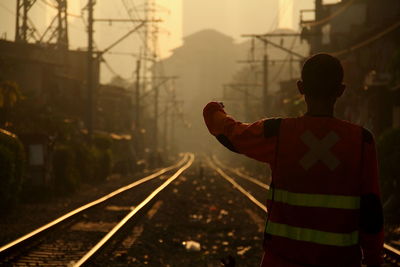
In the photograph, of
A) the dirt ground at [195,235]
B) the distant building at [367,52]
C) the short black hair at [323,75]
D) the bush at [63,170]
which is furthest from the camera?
the distant building at [367,52]

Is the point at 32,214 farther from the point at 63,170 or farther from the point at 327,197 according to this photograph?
the point at 327,197

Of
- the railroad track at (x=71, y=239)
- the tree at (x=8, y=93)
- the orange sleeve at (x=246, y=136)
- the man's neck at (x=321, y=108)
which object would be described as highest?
the man's neck at (x=321, y=108)

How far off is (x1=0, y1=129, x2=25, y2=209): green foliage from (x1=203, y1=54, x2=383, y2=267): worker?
1111 cm

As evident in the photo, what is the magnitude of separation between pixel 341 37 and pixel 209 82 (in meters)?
146

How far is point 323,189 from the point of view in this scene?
279 cm

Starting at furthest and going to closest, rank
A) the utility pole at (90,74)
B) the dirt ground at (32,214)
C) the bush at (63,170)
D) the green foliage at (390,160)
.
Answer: the utility pole at (90,74)
the bush at (63,170)
the green foliage at (390,160)
the dirt ground at (32,214)

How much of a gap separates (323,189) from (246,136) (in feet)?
1.44

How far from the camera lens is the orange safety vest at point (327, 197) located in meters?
2.77

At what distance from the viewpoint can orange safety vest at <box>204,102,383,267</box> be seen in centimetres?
277

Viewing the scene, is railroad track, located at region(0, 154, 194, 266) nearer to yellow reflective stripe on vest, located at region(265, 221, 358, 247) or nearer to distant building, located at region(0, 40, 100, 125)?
yellow reflective stripe on vest, located at region(265, 221, 358, 247)

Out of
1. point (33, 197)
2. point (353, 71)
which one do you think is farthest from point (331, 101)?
point (353, 71)

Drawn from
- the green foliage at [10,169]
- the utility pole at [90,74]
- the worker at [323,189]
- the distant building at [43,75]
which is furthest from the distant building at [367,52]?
the worker at [323,189]

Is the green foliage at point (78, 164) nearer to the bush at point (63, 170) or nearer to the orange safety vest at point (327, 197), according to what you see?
the bush at point (63, 170)

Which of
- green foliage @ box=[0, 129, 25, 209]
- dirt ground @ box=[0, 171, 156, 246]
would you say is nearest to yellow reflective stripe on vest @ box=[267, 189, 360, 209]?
dirt ground @ box=[0, 171, 156, 246]
